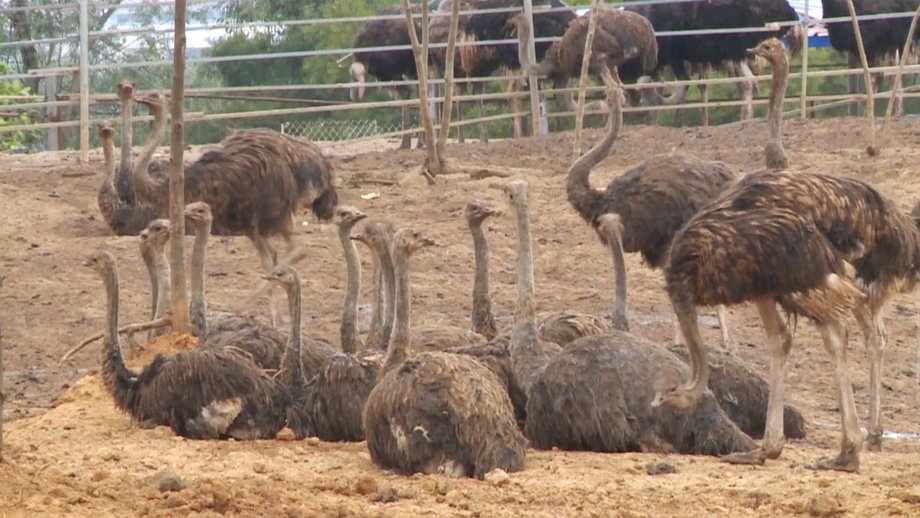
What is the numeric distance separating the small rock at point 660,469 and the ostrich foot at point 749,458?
29 centimetres

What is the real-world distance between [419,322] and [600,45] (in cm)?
829

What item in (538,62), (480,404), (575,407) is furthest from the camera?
(538,62)

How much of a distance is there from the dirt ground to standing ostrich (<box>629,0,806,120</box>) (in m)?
3.15

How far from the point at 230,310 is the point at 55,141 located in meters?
9.73

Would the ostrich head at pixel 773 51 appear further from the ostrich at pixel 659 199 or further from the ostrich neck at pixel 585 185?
the ostrich neck at pixel 585 185

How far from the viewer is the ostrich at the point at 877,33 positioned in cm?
1975

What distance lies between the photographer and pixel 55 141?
764 inches

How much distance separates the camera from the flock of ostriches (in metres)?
6.18

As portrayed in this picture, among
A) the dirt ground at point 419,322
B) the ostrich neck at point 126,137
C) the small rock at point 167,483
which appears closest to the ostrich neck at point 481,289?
the dirt ground at point 419,322

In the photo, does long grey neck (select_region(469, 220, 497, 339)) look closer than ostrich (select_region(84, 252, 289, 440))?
No

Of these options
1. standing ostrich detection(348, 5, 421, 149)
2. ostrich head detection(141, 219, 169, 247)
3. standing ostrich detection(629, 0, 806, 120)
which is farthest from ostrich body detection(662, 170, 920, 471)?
standing ostrich detection(348, 5, 421, 149)

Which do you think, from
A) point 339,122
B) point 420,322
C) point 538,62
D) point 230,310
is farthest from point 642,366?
point 339,122

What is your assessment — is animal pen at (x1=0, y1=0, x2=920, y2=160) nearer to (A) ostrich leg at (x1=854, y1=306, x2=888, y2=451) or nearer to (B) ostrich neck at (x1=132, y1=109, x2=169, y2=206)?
A: (B) ostrich neck at (x1=132, y1=109, x2=169, y2=206)

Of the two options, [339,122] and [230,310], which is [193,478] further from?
[339,122]
